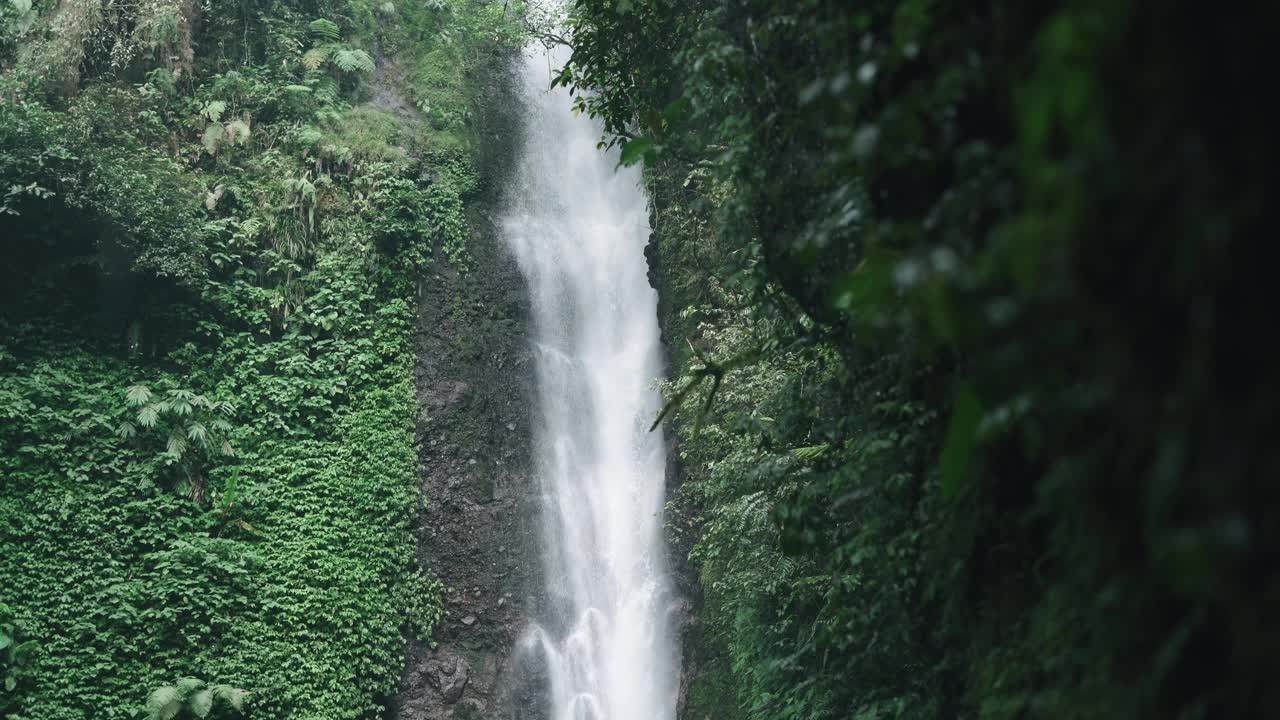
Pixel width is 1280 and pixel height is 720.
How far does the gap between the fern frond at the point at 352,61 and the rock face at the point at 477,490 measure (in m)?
2.91

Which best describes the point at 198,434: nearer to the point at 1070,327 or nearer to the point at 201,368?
A: the point at 201,368

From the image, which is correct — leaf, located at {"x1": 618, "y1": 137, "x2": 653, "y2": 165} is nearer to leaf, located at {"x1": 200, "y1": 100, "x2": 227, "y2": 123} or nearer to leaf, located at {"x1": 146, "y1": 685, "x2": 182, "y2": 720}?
leaf, located at {"x1": 146, "y1": 685, "x2": 182, "y2": 720}

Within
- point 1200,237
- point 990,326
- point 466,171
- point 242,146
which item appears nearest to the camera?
point 1200,237

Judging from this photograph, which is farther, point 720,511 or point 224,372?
point 224,372

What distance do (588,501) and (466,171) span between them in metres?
5.67

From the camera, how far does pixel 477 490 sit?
12219mm

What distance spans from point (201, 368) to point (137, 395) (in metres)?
0.97

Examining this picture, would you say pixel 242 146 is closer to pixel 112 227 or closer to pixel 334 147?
pixel 334 147

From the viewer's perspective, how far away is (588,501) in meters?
12.9

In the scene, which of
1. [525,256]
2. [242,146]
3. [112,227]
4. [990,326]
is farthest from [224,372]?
[990,326]

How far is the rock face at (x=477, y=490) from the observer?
11.2 m

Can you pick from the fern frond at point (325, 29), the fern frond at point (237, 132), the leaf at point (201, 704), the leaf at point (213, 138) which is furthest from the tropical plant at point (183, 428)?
the fern frond at point (325, 29)

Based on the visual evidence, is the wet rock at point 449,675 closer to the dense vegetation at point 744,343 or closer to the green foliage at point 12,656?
the dense vegetation at point 744,343

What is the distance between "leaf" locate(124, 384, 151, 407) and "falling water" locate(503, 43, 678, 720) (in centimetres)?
513
